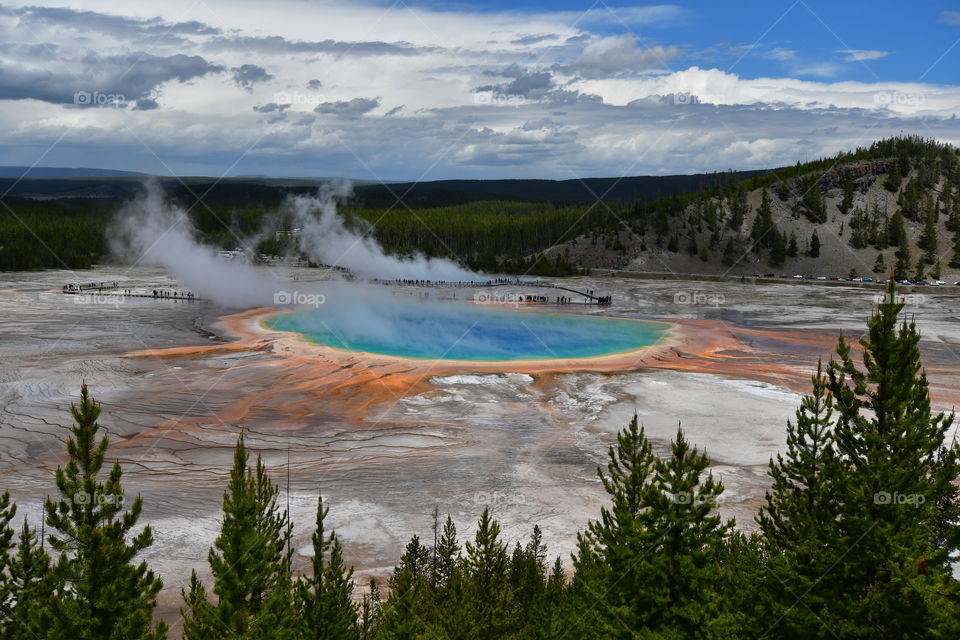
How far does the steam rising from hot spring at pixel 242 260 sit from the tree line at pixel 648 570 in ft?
208

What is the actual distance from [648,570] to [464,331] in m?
48.0

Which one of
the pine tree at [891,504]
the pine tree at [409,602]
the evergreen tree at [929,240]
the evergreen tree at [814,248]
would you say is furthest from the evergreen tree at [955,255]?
the pine tree at [409,602]

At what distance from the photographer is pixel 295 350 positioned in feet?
154

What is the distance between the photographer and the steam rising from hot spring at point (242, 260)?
8362 cm

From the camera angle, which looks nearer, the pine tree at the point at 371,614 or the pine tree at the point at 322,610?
the pine tree at the point at 322,610

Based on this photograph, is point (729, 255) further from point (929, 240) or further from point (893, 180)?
point (893, 180)

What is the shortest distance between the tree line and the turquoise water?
3363cm

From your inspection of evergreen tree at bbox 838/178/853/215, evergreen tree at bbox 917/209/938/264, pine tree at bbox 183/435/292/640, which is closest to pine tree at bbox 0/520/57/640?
pine tree at bbox 183/435/292/640

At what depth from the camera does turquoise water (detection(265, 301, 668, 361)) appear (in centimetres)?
4966

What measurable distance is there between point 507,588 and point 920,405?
760cm

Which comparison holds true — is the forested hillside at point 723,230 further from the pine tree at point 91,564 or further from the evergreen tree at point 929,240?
the pine tree at point 91,564

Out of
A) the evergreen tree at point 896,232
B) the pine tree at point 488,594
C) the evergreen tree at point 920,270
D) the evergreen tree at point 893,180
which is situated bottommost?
the pine tree at point 488,594

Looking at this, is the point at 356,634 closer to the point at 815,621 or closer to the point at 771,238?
the point at 815,621

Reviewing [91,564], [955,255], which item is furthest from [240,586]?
[955,255]
